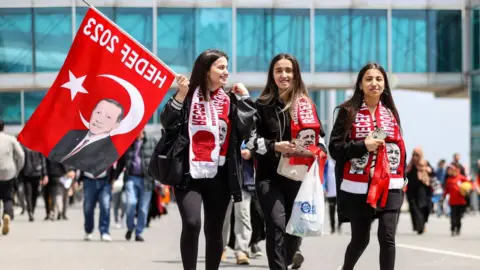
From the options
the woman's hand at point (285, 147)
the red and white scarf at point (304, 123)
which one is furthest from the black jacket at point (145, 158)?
the woman's hand at point (285, 147)

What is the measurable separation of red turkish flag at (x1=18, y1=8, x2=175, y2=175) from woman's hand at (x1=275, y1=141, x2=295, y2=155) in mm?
1166

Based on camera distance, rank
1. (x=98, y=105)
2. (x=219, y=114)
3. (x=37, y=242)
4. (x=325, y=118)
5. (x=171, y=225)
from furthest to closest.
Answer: (x=325, y=118) → (x=171, y=225) → (x=37, y=242) → (x=98, y=105) → (x=219, y=114)

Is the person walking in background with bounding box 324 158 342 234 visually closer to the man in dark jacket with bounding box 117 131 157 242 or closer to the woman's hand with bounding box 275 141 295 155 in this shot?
the man in dark jacket with bounding box 117 131 157 242

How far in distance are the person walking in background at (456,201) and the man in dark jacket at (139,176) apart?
684 centimetres

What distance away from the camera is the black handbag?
8883mm

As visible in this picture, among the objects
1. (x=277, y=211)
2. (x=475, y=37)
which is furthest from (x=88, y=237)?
(x=475, y=37)

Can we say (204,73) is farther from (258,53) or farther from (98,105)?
(258,53)

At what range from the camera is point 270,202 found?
31.5ft

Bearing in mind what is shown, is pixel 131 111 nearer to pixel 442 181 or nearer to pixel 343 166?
pixel 343 166

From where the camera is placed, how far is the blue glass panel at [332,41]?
48188 millimetres

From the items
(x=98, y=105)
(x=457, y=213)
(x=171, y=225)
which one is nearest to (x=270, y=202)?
(x=98, y=105)

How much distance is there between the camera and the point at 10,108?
57688 mm

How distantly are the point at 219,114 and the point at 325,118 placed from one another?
68.7 meters

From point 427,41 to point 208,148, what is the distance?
40308 millimetres
